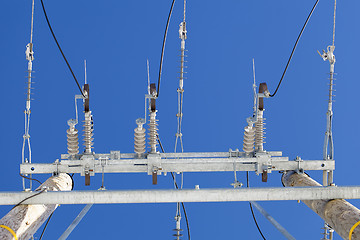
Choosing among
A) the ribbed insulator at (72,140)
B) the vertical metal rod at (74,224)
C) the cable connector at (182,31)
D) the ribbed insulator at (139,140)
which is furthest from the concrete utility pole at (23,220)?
the cable connector at (182,31)

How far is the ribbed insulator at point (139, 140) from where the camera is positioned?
438cm

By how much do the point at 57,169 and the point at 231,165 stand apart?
173 centimetres

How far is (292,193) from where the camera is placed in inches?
145

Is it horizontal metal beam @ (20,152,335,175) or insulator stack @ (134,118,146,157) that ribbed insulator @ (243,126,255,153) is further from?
insulator stack @ (134,118,146,157)

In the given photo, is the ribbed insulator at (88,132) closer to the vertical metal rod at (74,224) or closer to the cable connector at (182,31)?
the vertical metal rod at (74,224)

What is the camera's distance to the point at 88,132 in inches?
174

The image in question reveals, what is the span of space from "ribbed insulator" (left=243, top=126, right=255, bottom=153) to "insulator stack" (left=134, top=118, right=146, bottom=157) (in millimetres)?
1001

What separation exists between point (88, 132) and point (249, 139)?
157 centimetres

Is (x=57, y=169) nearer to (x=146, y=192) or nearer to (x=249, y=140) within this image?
(x=146, y=192)

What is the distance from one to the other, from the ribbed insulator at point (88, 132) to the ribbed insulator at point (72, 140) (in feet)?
0.28

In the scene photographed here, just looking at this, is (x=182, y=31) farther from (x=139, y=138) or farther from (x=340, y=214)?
(x=340, y=214)

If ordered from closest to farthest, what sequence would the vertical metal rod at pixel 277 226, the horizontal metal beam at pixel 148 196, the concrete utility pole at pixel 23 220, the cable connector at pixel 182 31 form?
1. the concrete utility pole at pixel 23 220
2. the horizontal metal beam at pixel 148 196
3. the cable connector at pixel 182 31
4. the vertical metal rod at pixel 277 226

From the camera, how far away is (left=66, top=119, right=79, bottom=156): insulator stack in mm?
4355

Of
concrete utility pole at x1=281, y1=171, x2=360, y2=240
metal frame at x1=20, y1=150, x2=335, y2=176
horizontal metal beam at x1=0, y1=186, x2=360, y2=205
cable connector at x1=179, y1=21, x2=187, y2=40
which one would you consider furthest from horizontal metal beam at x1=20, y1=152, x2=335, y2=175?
cable connector at x1=179, y1=21, x2=187, y2=40
